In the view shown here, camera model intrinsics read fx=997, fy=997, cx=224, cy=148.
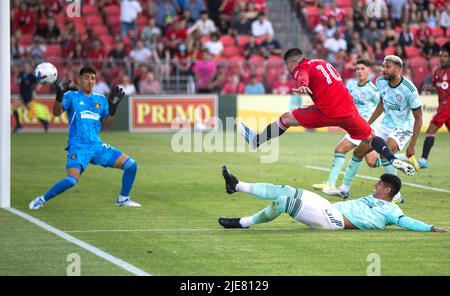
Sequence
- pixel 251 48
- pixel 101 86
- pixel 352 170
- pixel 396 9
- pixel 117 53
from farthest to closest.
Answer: pixel 396 9
pixel 251 48
pixel 117 53
pixel 101 86
pixel 352 170

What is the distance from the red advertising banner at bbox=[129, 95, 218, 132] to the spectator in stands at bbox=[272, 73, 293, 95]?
1940 mm

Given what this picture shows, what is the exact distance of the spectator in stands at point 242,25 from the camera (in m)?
33.6

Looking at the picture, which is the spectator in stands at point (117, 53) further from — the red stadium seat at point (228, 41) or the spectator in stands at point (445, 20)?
the spectator in stands at point (445, 20)

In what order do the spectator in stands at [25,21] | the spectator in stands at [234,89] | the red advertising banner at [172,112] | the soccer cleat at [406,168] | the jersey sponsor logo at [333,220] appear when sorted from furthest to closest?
the spectator in stands at [25,21], the spectator in stands at [234,89], the red advertising banner at [172,112], the soccer cleat at [406,168], the jersey sponsor logo at [333,220]

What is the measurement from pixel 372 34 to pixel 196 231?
22.1m

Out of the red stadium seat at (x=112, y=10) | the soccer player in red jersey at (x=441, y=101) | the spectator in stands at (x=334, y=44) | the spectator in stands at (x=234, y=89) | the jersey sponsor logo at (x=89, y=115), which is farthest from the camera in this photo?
the red stadium seat at (x=112, y=10)

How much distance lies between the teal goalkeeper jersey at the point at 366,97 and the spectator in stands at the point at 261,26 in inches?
658

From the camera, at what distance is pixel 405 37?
32781 millimetres

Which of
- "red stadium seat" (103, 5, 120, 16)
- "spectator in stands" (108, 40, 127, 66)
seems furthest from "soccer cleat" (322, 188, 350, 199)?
"red stadium seat" (103, 5, 120, 16)

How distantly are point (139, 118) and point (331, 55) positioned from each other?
6530 mm

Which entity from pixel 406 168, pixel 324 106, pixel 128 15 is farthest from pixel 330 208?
pixel 128 15

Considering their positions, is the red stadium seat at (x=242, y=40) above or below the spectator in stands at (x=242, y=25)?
below

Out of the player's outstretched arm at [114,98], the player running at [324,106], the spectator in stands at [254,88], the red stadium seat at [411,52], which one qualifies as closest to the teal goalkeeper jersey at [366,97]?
the player running at [324,106]

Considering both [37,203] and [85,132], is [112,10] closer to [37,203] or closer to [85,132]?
[85,132]
